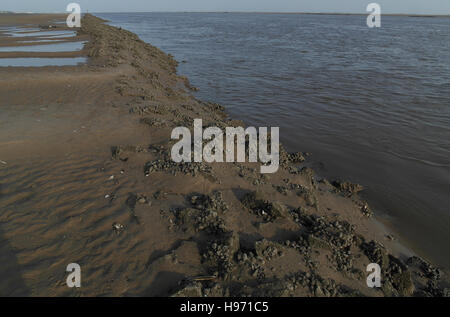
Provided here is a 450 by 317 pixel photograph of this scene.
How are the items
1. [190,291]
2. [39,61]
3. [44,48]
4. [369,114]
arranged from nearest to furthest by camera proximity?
[190,291] < [369,114] < [39,61] < [44,48]

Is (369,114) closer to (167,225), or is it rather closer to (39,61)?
(167,225)

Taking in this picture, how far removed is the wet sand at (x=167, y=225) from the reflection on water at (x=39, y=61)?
408 inches

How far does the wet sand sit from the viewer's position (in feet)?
11.8

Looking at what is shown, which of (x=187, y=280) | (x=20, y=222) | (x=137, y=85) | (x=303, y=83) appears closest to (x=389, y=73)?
(x=303, y=83)

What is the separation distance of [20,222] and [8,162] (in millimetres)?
2564

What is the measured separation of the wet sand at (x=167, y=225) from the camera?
3.60m

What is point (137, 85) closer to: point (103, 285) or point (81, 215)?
point (81, 215)

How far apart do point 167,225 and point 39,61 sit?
19059 millimetres


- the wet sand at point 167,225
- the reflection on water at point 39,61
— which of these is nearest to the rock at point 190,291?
the wet sand at point 167,225

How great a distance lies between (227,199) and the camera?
5.38 m

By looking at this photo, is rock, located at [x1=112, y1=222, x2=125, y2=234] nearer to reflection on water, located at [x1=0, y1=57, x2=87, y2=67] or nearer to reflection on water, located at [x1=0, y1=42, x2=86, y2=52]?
reflection on water, located at [x1=0, y1=57, x2=87, y2=67]

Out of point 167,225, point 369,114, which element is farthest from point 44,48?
point 369,114

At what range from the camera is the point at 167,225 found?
4.53 metres

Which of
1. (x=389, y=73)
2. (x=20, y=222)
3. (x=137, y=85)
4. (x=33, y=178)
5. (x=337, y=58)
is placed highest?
(x=337, y=58)
